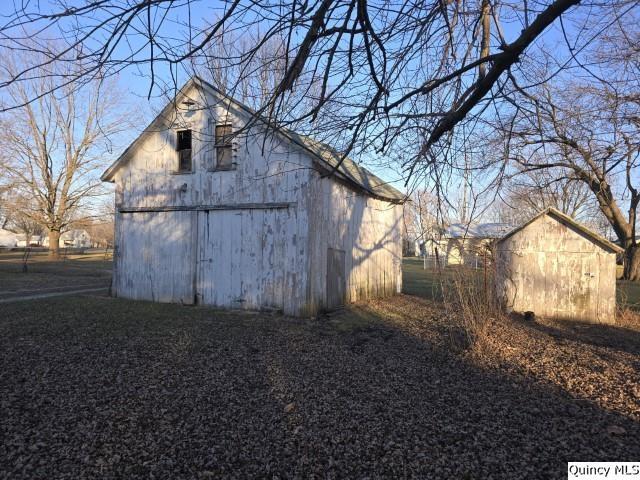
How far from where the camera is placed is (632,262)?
22188mm

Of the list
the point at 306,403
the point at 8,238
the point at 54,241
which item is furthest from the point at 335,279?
the point at 8,238

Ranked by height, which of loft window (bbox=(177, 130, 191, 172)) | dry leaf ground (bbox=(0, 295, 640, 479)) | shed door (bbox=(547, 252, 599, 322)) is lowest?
dry leaf ground (bbox=(0, 295, 640, 479))

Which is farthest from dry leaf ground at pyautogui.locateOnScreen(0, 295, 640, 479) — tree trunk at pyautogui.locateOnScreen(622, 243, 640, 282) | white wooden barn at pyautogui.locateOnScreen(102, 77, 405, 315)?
tree trunk at pyautogui.locateOnScreen(622, 243, 640, 282)

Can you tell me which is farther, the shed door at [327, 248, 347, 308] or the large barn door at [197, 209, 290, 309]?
the shed door at [327, 248, 347, 308]

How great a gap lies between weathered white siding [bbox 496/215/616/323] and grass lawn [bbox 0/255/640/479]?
76.6 inches

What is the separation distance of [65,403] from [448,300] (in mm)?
6068

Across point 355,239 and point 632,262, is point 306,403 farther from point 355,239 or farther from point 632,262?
point 632,262

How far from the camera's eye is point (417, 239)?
5.59 metres

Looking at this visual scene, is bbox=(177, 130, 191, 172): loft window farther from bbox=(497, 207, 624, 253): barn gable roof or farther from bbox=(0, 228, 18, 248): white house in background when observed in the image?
bbox=(0, 228, 18, 248): white house in background

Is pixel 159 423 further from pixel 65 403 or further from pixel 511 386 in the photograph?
pixel 511 386

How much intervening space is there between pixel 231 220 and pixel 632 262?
22.7m

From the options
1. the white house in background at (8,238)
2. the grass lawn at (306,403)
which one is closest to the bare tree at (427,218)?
the grass lawn at (306,403)

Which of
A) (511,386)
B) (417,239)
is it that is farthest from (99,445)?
(511,386)

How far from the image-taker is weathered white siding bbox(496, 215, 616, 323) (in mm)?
10211
